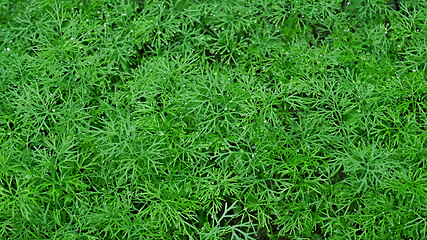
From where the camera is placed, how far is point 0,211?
310 centimetres

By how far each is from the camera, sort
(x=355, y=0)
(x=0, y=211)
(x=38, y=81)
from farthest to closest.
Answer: (x=355, y=0)
(x=38, y=81)
(x=0, y=211)

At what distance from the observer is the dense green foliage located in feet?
10.3

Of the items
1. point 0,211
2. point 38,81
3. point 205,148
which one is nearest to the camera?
point 0,211

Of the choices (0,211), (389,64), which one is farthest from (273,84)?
(0,211)

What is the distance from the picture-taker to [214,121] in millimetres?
3305

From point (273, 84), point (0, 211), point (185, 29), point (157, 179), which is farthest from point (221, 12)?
point (0, 211)

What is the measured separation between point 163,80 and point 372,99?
4.77 ft

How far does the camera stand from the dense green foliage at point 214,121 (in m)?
3.13

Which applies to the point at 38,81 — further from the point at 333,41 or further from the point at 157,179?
the point at 333,41

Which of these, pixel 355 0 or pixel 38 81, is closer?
pixel 38 81

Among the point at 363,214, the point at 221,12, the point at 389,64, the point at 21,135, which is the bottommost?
the point at 363,214

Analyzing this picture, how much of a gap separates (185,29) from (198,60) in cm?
26

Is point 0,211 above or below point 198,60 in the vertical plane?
below

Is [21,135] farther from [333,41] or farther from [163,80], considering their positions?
[333,41]
